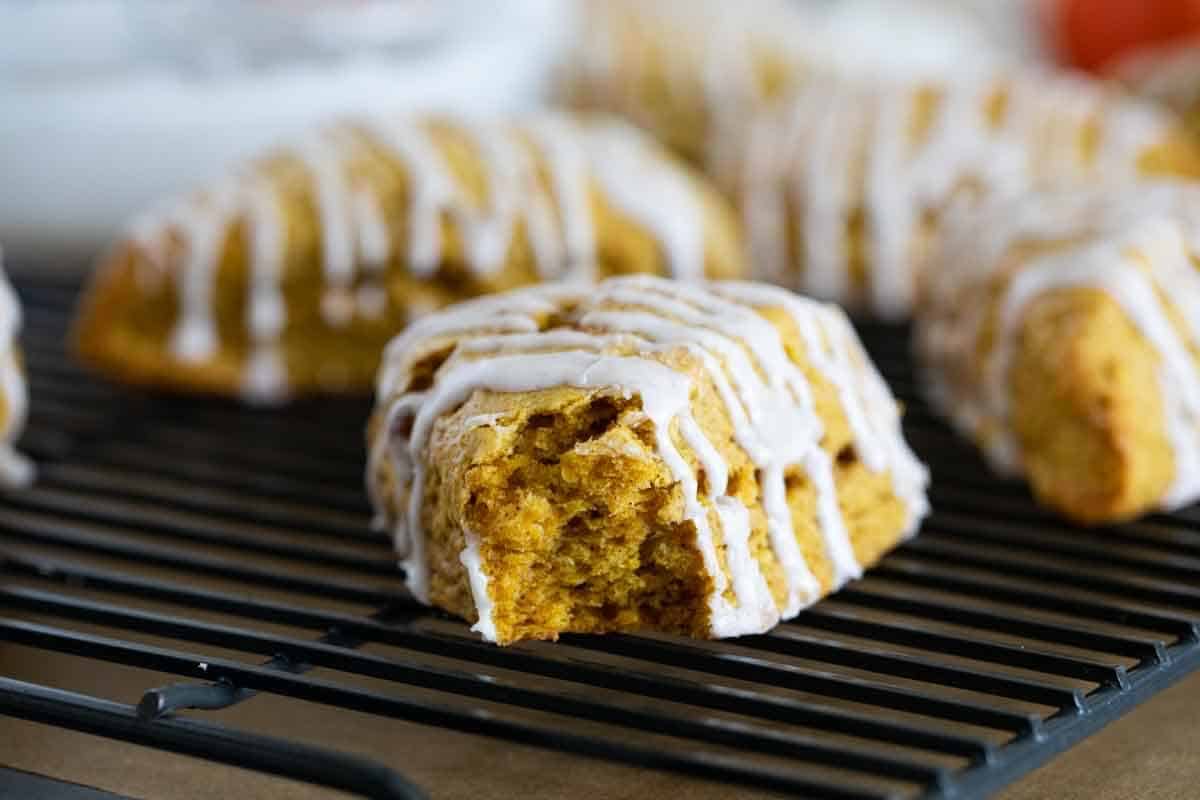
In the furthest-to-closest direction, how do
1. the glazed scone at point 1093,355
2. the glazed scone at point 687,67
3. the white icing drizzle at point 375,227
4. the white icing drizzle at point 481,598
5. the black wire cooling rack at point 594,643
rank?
the glazed scone at point 687,67
the white icing drizzle at point 375,227
the glazed scone at point 1093,355
the white icing drizzle at point 481,598
the black wire cooling rack at point 594,643

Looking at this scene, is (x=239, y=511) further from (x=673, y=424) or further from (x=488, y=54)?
(x=488, y=54)

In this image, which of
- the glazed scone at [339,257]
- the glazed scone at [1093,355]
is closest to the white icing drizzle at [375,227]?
the glazed scone at [339,257]

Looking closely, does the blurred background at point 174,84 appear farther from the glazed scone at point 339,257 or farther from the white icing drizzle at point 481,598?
the white icing drizzle at point 481,598

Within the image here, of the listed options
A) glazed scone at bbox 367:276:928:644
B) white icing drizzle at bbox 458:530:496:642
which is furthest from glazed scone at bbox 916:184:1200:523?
white icing drizzle at bbox 458:530:496:642

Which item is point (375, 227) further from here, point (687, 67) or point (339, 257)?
point (687, 67)

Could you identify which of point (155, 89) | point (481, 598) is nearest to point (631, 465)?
point (481, 598)

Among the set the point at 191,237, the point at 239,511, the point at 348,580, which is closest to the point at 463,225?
the point at 191,237
